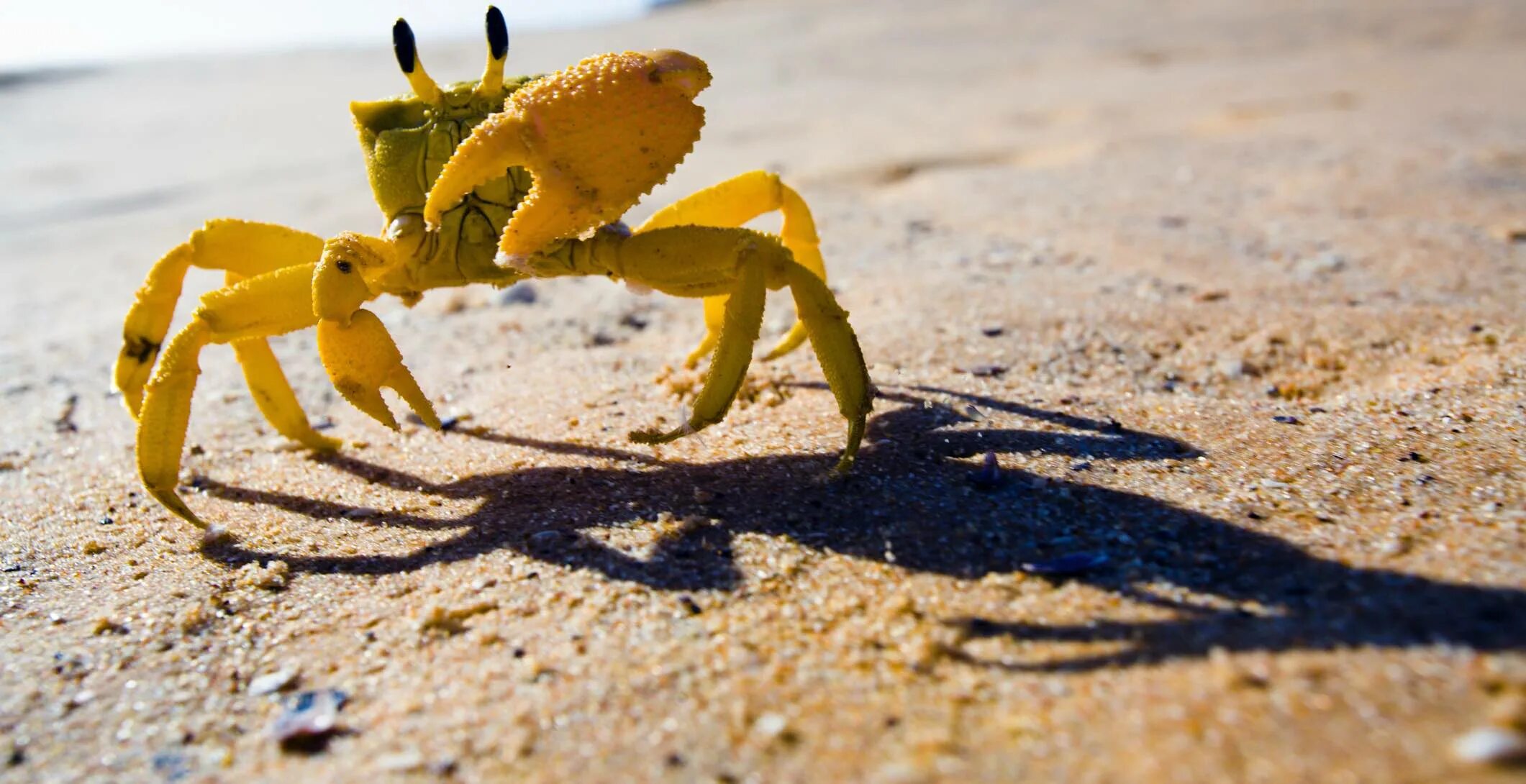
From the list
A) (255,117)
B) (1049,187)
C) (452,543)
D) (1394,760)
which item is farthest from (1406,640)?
(255,117)

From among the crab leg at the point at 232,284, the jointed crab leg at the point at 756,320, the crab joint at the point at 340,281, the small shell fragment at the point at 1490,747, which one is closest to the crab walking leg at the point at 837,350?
the jointed crab leg at the point at 756,320

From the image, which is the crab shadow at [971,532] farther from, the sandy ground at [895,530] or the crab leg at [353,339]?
the crab leg at [353,339]

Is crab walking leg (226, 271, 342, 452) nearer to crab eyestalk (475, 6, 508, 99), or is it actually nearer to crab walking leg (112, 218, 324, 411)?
crab walking leg (112, 218, 324, 411)

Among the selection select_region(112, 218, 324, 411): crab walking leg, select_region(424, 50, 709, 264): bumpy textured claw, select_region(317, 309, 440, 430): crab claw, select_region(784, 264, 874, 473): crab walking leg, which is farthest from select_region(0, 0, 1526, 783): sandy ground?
select_region(424, 50, 709, 264): bumpy textured claw

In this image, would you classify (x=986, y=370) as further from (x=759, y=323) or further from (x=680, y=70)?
(x=680, y=70)

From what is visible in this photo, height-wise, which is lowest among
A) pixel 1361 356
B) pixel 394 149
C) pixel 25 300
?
pixel 1361 356

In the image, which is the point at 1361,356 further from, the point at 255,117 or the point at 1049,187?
the point at 255,117
